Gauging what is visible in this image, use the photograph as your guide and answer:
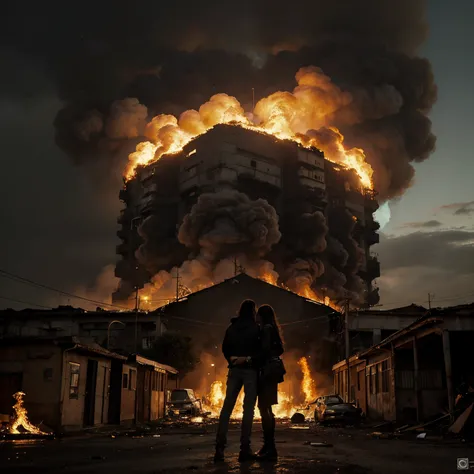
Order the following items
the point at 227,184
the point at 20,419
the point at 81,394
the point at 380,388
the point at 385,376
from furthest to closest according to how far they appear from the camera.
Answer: the point at 227,184 < the point at 380,388 < the point at 385,376 < the point at 81,394 < the point at 20,419

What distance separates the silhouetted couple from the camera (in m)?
7.78

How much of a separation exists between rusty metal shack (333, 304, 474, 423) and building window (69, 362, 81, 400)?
11.4m

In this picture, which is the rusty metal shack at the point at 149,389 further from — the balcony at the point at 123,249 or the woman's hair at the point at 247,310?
the balcony at the point at 123,249

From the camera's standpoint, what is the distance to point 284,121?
314 feet

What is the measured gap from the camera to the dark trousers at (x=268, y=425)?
772cm

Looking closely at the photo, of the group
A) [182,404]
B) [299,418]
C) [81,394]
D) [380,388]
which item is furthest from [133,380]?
[380,388]

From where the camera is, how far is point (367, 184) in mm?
102250

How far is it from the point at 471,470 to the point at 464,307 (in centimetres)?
1187

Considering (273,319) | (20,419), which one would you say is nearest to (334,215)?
(20,419)

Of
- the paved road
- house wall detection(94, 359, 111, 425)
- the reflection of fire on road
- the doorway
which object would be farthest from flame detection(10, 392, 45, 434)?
the reflection of fire on road

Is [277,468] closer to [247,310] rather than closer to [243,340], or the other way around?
[243,340]

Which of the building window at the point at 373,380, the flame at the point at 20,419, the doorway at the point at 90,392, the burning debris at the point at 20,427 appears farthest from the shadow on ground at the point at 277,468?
the building window at the point at 373,380

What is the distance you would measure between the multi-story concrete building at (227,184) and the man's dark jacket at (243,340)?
76607mm

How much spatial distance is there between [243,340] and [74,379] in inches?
569
